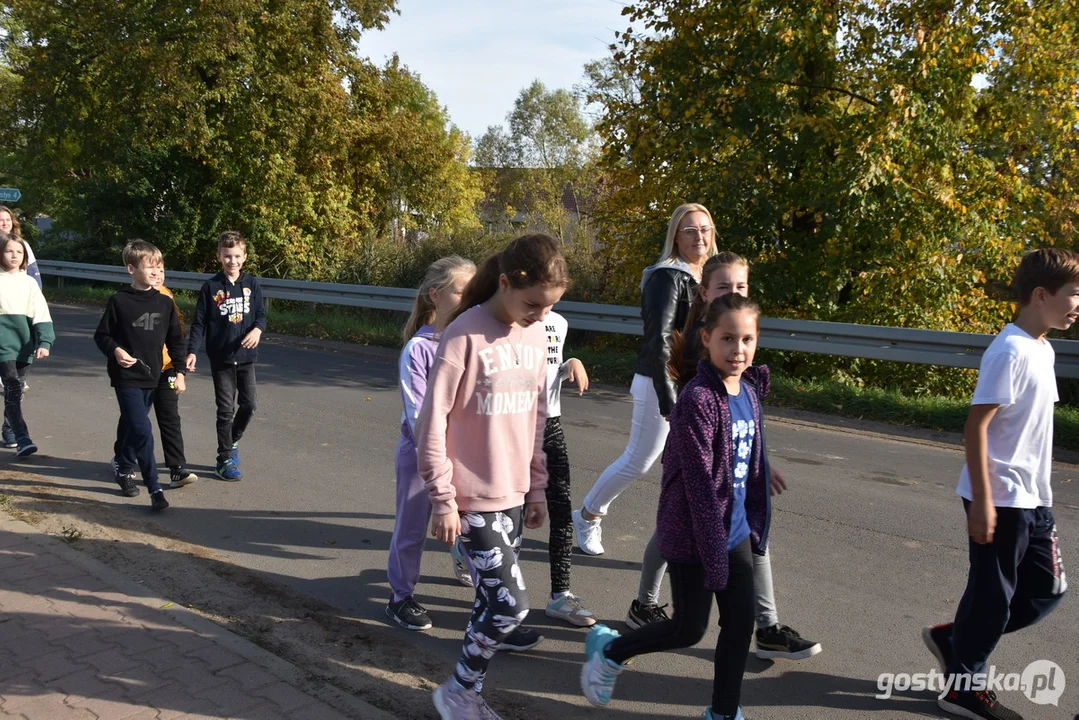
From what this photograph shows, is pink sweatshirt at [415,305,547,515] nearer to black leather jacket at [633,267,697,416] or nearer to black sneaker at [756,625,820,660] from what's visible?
black leather jacket at [633,267,697,416]

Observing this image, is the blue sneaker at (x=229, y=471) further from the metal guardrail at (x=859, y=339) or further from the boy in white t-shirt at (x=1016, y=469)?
the metal guardrail at (x=859, y=339)

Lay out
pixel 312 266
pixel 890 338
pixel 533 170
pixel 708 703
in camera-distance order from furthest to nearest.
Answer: pixel 533 170 < pixel 312 266 < pixel 890 338 < pixel 708 703

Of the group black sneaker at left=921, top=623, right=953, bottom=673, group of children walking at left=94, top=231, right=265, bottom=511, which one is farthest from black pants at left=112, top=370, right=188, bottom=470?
black sneaker at left=921, top=623, right=953, bottom=673

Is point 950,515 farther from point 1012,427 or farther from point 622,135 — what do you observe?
point 622,135

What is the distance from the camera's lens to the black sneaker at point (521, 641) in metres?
3.97

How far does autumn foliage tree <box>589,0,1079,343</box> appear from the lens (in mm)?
11453

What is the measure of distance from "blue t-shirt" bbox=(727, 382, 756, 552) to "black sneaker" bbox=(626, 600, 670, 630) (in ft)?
3.69

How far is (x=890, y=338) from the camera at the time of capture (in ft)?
32.6

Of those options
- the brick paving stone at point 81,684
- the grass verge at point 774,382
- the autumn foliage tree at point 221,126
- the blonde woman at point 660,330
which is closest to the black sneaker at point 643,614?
the blonde woman at point 660,330

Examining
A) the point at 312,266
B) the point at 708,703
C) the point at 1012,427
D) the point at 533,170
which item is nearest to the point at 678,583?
the point at 708,703

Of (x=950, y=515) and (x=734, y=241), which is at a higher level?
(x=734, y=241)

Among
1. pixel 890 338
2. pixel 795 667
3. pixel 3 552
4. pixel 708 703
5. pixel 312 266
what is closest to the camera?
pixel 708 703

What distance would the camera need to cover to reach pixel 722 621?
10.3 feet

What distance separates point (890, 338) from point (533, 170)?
49.0 meters
